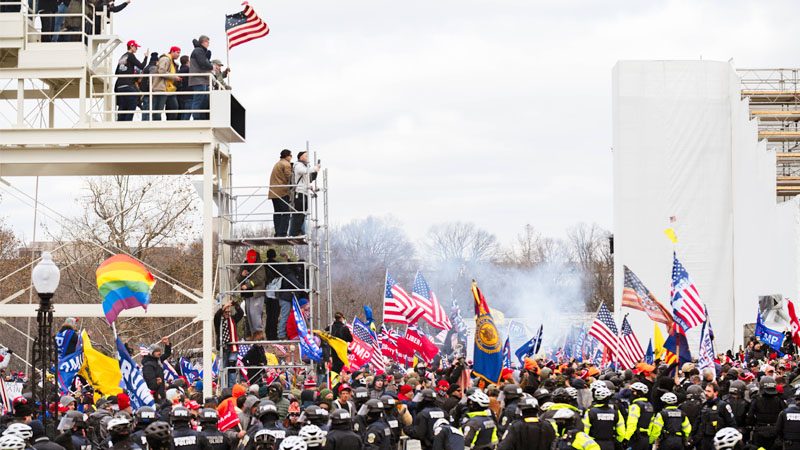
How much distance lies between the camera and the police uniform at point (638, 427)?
17672mm

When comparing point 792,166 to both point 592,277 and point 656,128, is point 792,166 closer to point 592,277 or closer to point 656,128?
point 656,128

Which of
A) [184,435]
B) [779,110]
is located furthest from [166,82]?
[779,110]

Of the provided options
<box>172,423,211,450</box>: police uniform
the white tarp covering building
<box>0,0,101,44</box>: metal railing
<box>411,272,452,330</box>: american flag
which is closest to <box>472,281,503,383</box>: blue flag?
<box>411,272,452,330</box>: american flag

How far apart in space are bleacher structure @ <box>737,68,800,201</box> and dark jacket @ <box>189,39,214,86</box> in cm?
4106

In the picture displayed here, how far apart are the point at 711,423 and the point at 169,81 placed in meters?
13.3

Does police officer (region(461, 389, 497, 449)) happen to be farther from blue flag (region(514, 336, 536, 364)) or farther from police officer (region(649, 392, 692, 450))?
blue flag (region(514, 336, 536, 364))

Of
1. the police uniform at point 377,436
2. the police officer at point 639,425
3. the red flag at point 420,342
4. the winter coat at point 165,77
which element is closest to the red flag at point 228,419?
the police uniform at point 377,436

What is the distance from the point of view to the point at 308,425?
13.8 meters

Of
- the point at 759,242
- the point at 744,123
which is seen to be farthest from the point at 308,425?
the point at 744,123

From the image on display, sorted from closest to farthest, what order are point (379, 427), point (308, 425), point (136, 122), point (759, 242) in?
point (308, 425)
point (379, 427)
point (136, 122)
point (759, 242)

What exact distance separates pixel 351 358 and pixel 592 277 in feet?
241

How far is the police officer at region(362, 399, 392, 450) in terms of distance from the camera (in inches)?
612

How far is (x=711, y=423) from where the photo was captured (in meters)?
18.1

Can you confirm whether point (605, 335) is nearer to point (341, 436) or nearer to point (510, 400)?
point (510, 400)
